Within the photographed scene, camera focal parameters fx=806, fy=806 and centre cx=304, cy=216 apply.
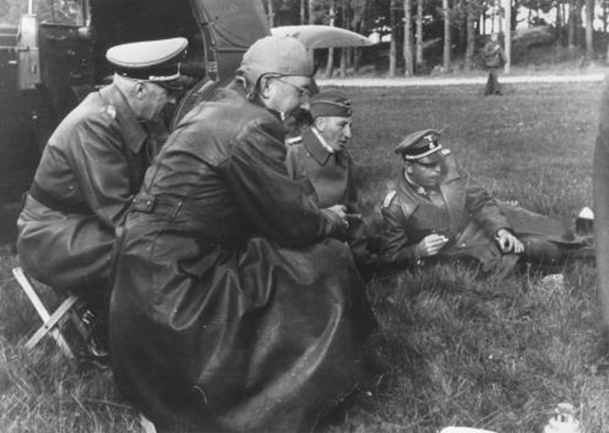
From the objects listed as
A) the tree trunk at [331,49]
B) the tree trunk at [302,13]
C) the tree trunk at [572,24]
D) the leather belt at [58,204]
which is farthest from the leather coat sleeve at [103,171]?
the tree trunk at [572,24]

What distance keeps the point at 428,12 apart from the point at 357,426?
147ft

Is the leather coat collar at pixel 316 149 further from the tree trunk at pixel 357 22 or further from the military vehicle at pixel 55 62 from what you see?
the tree trunk at pixel 357 22

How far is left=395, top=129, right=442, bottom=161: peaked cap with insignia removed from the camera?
5.18 metres

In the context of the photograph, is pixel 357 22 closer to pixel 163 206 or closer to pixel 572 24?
pixel 572 24

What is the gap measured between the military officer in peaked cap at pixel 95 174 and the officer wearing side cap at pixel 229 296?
527 millimetres

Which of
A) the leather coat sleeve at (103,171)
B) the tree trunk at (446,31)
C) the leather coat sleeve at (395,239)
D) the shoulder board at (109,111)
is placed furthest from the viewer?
the tree trunk at (446,31)

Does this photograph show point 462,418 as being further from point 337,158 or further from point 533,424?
point 337,158

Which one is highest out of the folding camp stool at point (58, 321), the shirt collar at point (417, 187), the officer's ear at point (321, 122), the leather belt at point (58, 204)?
the officer's ear at point (321, 122)

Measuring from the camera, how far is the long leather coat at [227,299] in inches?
126

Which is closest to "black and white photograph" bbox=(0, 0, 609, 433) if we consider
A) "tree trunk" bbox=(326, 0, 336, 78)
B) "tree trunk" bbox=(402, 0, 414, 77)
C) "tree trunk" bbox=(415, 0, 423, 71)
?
"tree trunk" bbox=(326, 0, 336, 78)

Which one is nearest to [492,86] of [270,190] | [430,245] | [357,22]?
[430,245]

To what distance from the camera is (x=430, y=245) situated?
5.01 m

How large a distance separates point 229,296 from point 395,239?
2183 mm

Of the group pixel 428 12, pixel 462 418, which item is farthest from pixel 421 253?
pixel 428 12
